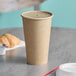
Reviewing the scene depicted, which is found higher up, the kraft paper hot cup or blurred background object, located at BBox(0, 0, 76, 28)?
the kraft paper hot cup

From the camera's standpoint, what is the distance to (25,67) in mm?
976

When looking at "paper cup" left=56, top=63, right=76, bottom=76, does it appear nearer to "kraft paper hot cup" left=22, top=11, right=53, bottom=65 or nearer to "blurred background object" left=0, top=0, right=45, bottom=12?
"kraft paper hot cup" left=22, top=11, right=53, bottom=65

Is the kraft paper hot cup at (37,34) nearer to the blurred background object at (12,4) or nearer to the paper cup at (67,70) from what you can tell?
the paper cup at (67,70)

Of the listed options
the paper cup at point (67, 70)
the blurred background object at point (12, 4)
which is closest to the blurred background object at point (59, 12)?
the blurred background object at point (12, 4)

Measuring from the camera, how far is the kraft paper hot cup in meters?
0.94

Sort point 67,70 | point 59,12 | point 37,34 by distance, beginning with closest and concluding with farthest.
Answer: point 67,70
point 37,34
point 59,12

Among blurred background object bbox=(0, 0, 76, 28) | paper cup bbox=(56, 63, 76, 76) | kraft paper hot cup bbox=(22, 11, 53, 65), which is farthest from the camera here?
blurred background object bbox=(0, 0, 76, 28)

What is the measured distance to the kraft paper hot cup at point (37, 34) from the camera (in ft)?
3.07

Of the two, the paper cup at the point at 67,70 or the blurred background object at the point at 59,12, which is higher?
the paper cup at the point at 67,70

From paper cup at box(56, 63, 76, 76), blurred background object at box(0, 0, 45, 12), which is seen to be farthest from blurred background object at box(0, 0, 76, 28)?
paper cup at box(56, 63, 76, 76)

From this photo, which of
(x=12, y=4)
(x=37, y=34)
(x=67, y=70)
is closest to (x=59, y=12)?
(x=12, y=4)

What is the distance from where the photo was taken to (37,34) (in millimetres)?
953

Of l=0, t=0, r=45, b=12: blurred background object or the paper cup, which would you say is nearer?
the paper cup

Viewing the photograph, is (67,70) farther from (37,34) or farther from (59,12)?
(59,12)
